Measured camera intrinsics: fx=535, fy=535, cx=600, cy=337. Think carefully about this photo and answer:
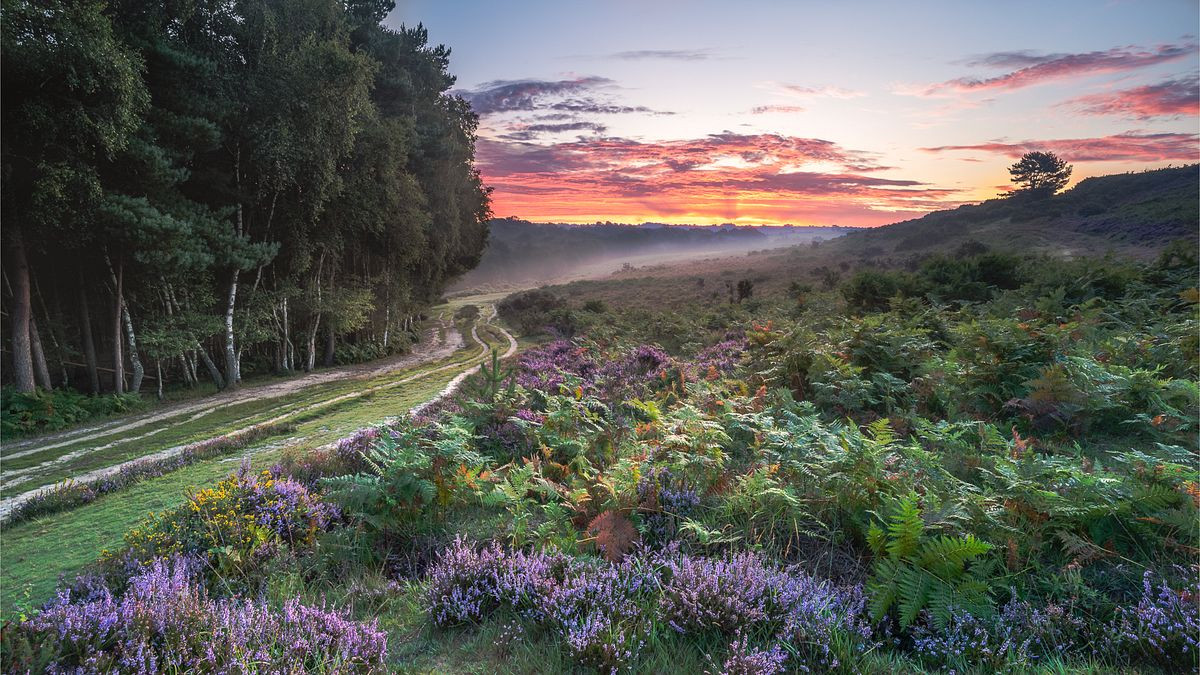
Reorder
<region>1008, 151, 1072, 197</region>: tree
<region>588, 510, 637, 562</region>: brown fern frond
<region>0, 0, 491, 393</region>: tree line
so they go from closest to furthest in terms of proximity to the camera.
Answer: <region>588, 510, 637, 562</region>: brown fern frond < <region>0, 0, 491, 393</region>: tree line < <region>1008, 151, 1072, 197</region>: tree

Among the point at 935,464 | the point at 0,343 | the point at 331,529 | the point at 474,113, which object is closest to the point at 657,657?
the point at 935,464

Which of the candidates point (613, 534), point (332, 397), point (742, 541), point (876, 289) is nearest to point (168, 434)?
point (332, 397)

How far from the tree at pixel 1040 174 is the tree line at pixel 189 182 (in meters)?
77.8

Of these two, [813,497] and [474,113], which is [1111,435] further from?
[474,113]

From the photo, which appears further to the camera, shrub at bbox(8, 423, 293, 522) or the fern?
shrub at bbox(8, 423, 293, 522)

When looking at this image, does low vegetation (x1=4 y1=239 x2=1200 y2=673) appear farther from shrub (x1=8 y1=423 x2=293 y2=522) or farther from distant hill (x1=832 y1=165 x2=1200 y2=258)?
distant hill (x1=832 y1=165 x2=1200 y2=258)

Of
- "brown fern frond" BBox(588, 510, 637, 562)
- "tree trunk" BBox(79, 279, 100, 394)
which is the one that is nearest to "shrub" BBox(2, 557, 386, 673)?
"brown fern frond" BBox(588, 510, 637, 562)

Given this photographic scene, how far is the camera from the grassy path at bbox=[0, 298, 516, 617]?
541cm

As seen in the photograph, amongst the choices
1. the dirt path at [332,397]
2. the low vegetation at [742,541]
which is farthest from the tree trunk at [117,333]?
the low vegetation at [742,541]

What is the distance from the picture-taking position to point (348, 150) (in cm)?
2250

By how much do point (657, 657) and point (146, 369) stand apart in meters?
28.3

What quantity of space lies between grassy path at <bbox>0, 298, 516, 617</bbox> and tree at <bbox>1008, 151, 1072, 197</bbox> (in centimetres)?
8212

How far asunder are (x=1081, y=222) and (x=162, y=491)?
213ft

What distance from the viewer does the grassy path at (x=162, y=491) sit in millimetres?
5406
